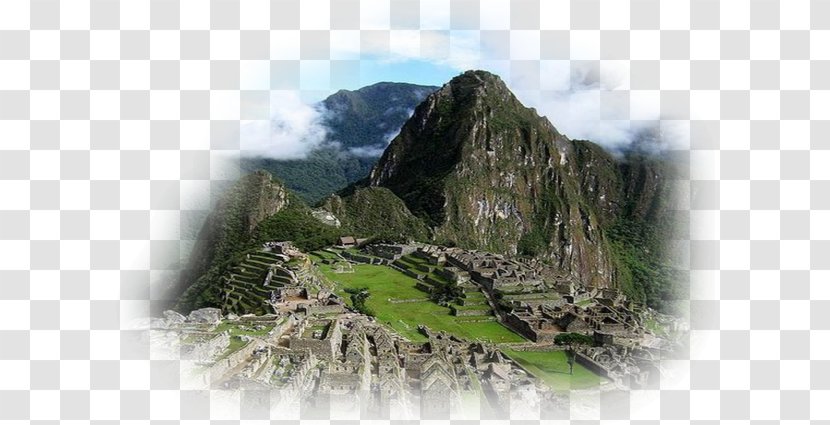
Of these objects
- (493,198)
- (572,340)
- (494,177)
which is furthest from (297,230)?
(494,177)

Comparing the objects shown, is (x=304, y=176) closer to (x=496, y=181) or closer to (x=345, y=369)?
(x=496, y=181)

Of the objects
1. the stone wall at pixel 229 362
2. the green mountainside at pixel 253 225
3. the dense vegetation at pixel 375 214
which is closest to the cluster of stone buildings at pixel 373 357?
the stone wall at pixel 229 362

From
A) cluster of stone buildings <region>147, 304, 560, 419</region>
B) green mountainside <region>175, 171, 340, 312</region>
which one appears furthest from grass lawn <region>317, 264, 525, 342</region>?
green mountainside <region>175, 171, 340, 312</region>

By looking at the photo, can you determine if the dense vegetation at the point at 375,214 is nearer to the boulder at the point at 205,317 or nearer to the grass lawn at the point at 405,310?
the grass lawn at the point at 405,310

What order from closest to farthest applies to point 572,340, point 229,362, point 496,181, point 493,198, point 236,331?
point 229,362 < point 236,331 < point 572,340 < point 493,198 < point 496,181

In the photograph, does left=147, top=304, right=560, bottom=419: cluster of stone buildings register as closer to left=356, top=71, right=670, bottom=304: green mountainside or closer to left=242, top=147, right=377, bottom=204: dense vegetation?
left=356, top=71, right=670, bottom=304: green mountainside

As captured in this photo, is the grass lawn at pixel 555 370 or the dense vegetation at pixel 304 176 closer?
the grass lawn at pixel 555 370
